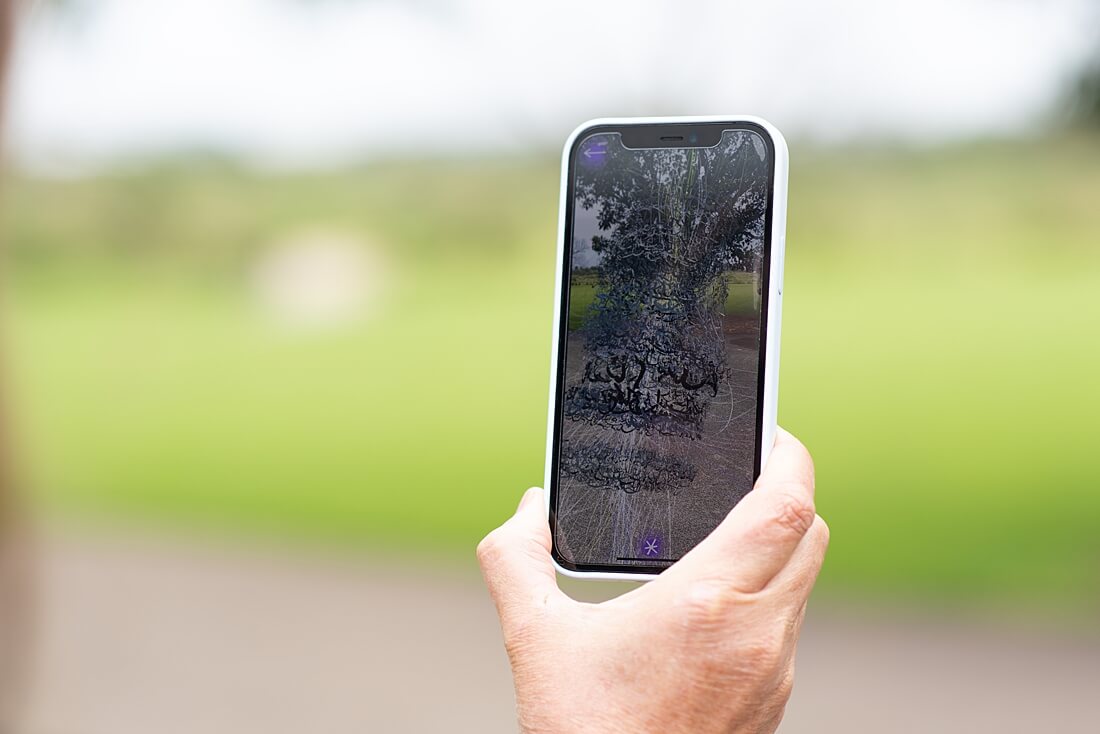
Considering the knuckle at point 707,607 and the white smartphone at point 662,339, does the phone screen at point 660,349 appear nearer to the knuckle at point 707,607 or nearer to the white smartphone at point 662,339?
the white smartphone at point 662,339

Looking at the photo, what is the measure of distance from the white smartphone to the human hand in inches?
13.7

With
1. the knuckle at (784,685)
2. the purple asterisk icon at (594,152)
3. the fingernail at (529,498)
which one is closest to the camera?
the knuckle at (784,685)

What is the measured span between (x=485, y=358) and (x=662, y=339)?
8493 millimetres

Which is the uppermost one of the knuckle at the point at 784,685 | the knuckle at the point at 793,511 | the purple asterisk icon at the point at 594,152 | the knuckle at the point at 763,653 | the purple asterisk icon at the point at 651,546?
the purple asterisk icon at the point at 594,152

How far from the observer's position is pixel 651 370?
1.66 m

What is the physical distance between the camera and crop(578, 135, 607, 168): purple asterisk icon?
1737mm

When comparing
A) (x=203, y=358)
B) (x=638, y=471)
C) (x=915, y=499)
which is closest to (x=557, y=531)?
(x=638, y=471)

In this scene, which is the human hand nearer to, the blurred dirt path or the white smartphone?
the white smartphone

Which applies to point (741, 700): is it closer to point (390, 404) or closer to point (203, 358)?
point (390, 404)

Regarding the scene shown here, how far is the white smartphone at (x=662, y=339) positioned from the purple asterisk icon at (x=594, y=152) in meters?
0.02

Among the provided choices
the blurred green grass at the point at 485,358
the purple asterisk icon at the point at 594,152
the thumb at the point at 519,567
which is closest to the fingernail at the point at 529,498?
the thumb at the point at 519,567

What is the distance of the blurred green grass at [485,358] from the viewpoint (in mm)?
7664

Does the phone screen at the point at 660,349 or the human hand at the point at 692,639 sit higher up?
the phone screen at the point at 660,349

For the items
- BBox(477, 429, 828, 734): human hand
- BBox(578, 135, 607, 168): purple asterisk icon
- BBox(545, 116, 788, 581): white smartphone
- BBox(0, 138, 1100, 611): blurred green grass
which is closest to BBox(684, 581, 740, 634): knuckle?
BBox(477, 429, 828, 734): human hand
